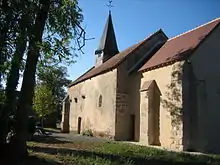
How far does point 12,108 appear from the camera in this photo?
12.8 meters

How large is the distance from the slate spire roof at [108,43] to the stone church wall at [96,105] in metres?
5.31

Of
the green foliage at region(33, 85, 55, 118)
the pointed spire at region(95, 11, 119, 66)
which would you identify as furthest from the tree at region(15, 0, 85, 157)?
the green foliage at region(33, 85, 55, 118)

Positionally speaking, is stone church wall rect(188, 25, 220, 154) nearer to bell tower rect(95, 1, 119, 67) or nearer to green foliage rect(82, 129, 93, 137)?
green foliage rect(82, 129, 93, 137)

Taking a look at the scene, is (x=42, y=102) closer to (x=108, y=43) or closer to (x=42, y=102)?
(x=42, y=102)

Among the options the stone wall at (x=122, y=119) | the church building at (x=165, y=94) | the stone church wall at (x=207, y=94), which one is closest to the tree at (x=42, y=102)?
the church building at (x=165, y=94)

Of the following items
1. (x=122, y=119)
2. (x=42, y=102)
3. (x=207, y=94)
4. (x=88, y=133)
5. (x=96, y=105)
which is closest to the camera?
(x=207, y=94)

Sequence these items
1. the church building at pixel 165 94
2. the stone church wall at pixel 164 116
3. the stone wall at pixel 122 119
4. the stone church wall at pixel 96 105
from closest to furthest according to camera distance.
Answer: the church building at pixel 165 94 → the stone church wall at pixel 164 116 → the stone wall at pixel 122 119 → the stone church wall at pixel 96 105

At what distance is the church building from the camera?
19.9 meters

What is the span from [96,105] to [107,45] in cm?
1062

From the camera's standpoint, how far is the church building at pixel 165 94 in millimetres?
19906

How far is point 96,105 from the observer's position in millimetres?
32875

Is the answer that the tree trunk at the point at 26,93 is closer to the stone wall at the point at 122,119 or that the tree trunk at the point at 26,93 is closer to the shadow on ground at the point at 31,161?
the shadow on ground at the point at 31,161

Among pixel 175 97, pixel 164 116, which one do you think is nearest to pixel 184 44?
pixel 175 97

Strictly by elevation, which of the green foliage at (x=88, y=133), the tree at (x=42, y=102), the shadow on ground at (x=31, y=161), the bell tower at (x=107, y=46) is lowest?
the shadow on ground at (x=31, y=161)
